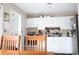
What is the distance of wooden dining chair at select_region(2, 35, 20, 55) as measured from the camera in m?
2.09

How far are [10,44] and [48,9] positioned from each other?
81cm

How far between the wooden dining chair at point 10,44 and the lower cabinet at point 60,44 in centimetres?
49

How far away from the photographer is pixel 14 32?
2188mm

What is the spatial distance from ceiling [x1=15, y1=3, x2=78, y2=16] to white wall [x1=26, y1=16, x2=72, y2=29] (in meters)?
0.08

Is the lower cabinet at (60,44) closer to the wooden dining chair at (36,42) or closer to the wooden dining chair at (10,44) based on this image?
the wooden dining chair at (36,42)

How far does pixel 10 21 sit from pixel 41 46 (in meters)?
0.64

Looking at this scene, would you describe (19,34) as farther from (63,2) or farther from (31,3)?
(63,2)

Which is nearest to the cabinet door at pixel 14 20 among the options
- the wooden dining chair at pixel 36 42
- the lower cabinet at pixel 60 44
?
the wooden dining chair at pixel 36 42

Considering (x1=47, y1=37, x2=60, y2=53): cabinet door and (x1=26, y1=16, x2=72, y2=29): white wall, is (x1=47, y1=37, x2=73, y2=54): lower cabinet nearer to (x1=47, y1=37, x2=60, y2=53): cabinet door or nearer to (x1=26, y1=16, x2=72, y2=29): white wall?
A: (x1=47, y1=37, x2=60, y2=53): cabinet door

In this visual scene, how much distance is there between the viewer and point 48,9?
2.28 m

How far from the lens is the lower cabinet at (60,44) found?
7.09 feet

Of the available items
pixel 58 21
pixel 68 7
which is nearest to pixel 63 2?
pixel 68 7

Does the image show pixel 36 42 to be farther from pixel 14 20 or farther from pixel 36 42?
pixel 14 20

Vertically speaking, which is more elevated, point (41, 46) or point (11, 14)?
point (11, 14)
